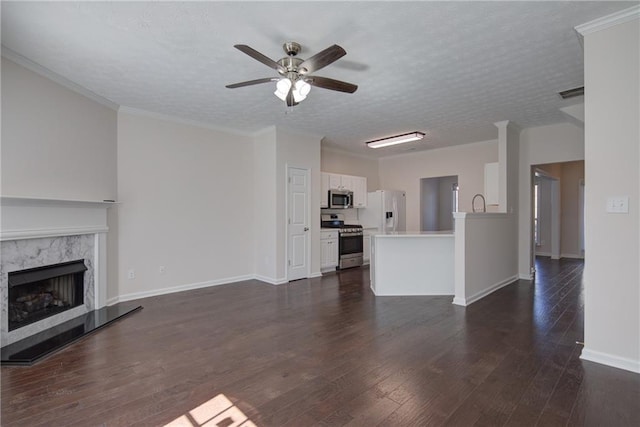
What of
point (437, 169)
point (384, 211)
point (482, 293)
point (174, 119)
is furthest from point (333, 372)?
point (437, 169)

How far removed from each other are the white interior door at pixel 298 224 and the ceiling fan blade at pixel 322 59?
2.97 metres

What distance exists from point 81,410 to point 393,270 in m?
3.72

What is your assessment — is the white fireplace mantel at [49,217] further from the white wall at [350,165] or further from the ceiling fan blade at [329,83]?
the white wall at [350,165]

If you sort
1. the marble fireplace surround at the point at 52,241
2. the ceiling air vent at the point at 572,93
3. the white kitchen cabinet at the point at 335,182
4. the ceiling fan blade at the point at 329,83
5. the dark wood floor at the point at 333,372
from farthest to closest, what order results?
the white kitchen cabinet at the point at 335,182 → the ceiling air vent at the point at 572,93 → the marble fireplace surround at the point at 52,241 → the ceiling fan blade at the point at 329,83 → the dark wood floor at the point at 333,372

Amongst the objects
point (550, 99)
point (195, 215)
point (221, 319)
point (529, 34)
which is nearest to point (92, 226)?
point (195, 215)

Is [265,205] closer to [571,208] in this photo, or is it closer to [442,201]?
[442,201]

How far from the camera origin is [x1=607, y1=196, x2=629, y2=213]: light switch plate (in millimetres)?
2418

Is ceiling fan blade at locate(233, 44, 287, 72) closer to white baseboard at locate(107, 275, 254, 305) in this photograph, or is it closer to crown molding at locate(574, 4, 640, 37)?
crown molding at locate(574, 4, 640, 37)

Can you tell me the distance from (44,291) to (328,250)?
427cm

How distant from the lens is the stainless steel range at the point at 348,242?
6.64m

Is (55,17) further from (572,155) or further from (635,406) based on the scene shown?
(572,155)

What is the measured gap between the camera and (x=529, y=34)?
2645mm

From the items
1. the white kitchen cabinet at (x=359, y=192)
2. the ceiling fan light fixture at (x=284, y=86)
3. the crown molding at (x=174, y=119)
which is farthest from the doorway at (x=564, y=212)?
the ceiling fan light fixture at (x=284, y=86)

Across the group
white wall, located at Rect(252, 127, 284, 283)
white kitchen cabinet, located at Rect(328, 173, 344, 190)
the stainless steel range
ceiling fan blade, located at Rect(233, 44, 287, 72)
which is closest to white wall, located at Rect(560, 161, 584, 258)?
the stainless steel range
